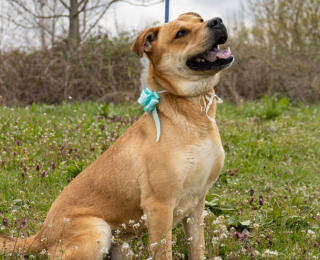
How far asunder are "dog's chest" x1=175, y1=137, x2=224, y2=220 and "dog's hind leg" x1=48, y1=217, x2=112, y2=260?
0.61 metres

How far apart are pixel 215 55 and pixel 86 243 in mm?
1801

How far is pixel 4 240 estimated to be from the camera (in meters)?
2.67

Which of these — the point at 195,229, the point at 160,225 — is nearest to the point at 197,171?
the point at 160,225

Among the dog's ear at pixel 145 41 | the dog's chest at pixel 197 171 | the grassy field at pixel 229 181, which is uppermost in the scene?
the dog's ear at pixel 145 41

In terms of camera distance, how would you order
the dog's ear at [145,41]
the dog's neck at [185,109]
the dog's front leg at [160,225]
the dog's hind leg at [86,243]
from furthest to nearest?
the dog's ear at [145,41] → the dog's neck at [185,109] → the dog's front leg at [160,225] → the dog's hind leg at [86,243]

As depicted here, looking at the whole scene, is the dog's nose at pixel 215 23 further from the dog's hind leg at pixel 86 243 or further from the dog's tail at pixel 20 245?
the dog's tail at pixel 20 245

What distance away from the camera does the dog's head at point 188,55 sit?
2881 millimetres

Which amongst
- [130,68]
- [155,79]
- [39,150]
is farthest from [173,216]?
[130,68]

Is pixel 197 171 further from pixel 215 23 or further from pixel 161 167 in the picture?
pixel 215 23

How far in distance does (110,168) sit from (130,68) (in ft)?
23.1

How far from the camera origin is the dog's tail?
104 inches

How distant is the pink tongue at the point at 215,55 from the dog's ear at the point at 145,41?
0.51 m

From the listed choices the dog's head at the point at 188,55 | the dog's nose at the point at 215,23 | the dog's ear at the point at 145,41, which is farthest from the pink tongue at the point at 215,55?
the dog's ear at the point at 145,41

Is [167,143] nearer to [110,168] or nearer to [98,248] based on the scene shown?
[110,168]
